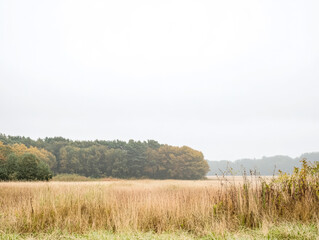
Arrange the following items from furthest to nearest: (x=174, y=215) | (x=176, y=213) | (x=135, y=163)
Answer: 1. (x=135, y=163)
2. (x=176, y=213)
3. (x=174, y=215)

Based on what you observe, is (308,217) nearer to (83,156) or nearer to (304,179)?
(304,179)

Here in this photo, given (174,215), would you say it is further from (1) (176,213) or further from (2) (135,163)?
(2) (135,163)

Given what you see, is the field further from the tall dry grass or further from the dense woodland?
the dense woodland

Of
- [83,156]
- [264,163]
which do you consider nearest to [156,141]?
[83,156]

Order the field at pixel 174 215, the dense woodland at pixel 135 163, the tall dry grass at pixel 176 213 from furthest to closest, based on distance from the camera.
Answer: the dense woodland at pixel 135 163, the tall dry grass at pixel 176 213, the field at pixel 174 215

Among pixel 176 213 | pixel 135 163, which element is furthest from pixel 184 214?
pixel 135 163

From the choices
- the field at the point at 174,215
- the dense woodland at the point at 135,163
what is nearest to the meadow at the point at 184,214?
the field at the point at 174,215

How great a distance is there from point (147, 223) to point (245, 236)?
238cm

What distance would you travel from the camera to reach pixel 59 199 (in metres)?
6.75

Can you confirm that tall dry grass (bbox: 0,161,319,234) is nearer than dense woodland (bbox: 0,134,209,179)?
Yes

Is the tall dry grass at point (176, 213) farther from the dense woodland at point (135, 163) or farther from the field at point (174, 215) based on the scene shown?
the dense woodland at point (135, 163)

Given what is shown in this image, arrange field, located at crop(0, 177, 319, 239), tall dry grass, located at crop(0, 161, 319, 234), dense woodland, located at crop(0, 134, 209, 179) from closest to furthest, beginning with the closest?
field, located at crop(0, 177, 319, 239)
tall dry grass, located at crop(0, 161, 319, 234)
dense woodland, located at crop(0, 134, 209, 179)

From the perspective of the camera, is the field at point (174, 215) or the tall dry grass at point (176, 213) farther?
the tall dry grass at point (176, 213)

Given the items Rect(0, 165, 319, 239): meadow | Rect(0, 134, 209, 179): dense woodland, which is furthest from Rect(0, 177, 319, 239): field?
Rect(0, 134, 209, 179): dense woodland
